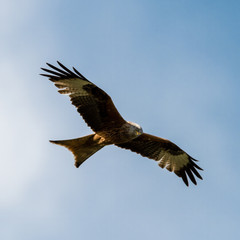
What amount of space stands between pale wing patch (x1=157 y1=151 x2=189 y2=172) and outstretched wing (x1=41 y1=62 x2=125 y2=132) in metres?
1.92

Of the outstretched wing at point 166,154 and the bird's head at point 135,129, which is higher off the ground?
the bird's head at point 135,129

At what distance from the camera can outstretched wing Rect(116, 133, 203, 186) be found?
10188 mm

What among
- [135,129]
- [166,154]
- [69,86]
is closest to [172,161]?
[166,154]

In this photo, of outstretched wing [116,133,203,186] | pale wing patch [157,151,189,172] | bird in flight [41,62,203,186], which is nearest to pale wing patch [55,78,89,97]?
bird in flight [41,62,203,186]

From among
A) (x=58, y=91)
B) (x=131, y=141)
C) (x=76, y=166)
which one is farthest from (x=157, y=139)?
(x=58, y=91)

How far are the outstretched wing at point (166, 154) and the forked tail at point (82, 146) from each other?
2.82 ft

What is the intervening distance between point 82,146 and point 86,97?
1068mm

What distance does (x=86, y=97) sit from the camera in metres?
9.02

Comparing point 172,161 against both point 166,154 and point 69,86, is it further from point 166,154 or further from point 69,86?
point 69,86

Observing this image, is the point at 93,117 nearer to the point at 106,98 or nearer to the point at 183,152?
the point at 106,98

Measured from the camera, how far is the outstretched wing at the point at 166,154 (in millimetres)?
10188

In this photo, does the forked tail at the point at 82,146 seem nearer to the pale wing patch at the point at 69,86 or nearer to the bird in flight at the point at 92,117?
the bird in flight at the point at 92,117

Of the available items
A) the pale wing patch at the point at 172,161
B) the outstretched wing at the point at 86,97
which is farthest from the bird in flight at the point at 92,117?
the pale wing patch at the point at 172,161

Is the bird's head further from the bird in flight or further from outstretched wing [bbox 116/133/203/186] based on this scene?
outstretched wing [bbox 116/133/203/186]
